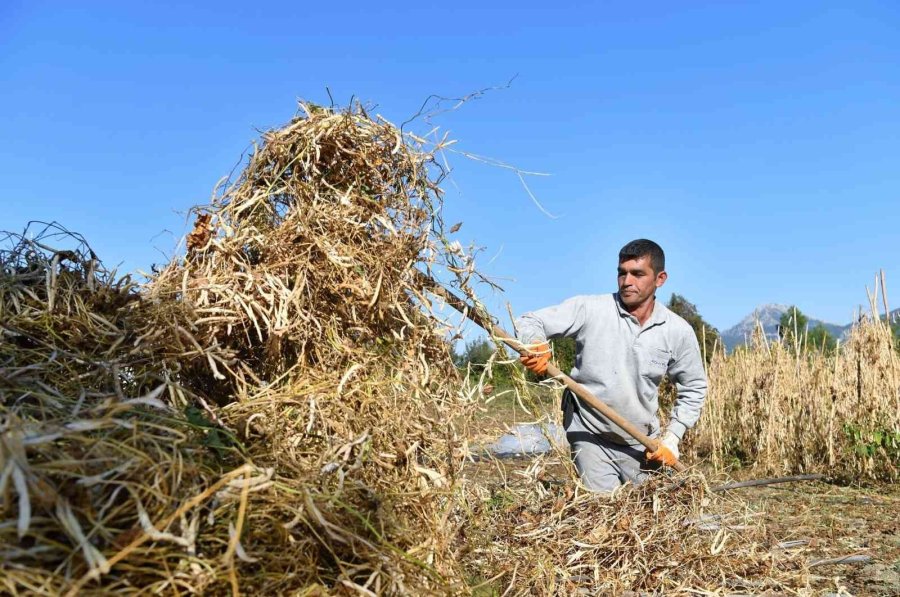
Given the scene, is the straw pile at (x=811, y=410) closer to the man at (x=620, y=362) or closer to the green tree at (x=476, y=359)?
the man at (x=620, y=362)

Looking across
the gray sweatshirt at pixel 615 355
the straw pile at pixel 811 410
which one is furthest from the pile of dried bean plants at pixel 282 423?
the straw pile at pixel 811 410

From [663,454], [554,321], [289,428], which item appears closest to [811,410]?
[663,454]

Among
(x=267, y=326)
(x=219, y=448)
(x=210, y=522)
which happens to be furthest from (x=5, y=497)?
(x=267, y=326)

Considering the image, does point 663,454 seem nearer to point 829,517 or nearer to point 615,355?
point 615,355

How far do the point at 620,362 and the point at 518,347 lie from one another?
1.16m

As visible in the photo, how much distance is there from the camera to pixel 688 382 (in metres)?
4.70

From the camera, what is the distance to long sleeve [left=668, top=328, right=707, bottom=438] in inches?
180

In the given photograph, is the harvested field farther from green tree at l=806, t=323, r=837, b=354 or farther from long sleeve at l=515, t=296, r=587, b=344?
green tree at l=806, t=323, r=837, b=354

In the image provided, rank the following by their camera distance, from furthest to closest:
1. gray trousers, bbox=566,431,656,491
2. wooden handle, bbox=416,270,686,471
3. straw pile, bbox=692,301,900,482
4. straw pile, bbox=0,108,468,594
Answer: straw pile, bbox=692,301,900,482, gray trousers, bbox=566,431,656,491, wooden handle, bbox=416,270,686,471, straw pile, bbox=0,108,468,594

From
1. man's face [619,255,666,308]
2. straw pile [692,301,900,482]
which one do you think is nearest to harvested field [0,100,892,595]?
man's face [619,255,666,308]

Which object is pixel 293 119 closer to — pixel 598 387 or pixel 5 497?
pixel 5 497

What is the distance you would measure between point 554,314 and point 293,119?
196 centimetres

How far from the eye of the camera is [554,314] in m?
4.25

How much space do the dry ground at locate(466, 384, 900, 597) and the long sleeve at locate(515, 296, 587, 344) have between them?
0.39 m
